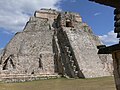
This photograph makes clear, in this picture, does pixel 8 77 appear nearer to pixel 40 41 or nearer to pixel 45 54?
pixel 45 54

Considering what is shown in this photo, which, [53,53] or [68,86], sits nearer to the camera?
[68,86]

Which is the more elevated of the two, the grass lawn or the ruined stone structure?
the ruined stone structure

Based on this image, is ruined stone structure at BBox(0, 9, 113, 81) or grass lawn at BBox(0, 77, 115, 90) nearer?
grass lawn at BBox(0, 77, 115, 90)

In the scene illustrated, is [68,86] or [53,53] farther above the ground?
[53,53]

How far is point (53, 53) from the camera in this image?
3073 centimetres

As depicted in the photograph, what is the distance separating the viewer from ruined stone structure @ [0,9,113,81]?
28078mm

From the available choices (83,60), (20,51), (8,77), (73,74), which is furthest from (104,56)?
(8,77)

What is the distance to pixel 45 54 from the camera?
100 feet

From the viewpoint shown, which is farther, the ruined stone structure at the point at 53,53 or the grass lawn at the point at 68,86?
the ruined stone structure at the point at 53,53

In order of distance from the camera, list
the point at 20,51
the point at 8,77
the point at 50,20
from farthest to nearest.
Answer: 1. the point at 50,20
2. the point at 20,51
3. the point at 8,77

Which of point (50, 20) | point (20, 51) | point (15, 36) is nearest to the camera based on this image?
point (20, 51)

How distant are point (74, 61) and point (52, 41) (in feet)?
16.6

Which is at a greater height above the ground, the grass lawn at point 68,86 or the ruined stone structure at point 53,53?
the ruined stone structure at point 53,53

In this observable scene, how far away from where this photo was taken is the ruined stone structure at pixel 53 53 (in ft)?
92.1
